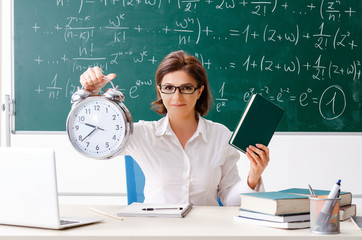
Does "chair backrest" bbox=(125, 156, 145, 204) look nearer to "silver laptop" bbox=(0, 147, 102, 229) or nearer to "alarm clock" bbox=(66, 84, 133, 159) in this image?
"alarm clock" bbox=(66, 84, 133, 159)

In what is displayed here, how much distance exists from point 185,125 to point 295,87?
4.66 feet

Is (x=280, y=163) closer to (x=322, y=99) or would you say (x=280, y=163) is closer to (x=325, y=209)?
(x=322, y=99)

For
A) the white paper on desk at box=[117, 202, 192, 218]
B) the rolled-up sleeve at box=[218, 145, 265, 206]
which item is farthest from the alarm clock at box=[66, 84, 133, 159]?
the rolled-up sleeve at box=[218, 145, 265, 206]

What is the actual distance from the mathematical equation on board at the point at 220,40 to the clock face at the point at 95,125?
61.0 inches

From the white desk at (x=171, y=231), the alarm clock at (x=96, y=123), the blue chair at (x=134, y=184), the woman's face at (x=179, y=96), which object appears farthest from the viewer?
the blue chair at (x=134, y=184)

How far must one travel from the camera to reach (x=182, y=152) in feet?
6.20

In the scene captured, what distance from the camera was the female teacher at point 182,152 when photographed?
1861mm

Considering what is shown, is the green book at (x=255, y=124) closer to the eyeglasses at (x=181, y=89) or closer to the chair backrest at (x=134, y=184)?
the eyeglasses at (x=181, y=89)

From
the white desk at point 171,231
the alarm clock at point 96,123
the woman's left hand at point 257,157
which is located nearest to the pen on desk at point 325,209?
the white desk at point 171,231

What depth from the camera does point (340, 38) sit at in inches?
122

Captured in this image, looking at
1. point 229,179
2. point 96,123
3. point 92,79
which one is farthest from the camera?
point 229,179

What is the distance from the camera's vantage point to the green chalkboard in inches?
122

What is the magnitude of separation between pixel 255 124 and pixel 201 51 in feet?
5.32

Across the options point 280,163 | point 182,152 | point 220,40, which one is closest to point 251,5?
point 220,40
